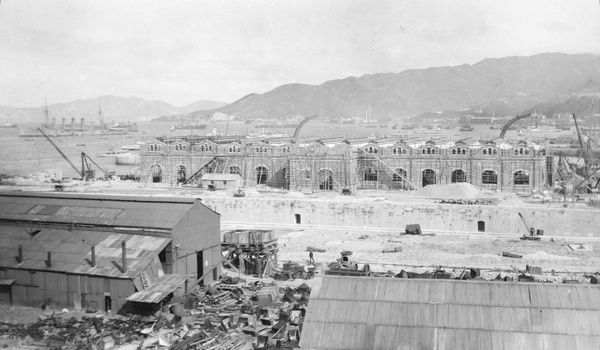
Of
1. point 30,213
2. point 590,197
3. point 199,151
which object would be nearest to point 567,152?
point 590,197

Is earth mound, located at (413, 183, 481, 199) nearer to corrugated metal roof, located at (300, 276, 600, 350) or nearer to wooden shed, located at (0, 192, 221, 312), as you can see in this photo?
wooden shed, located at (0, 192, 221, 312)

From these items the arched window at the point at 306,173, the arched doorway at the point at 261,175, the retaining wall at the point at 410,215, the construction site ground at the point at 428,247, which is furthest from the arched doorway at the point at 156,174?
the retaining wall at the point at 410,215

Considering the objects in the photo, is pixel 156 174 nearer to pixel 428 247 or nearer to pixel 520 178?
pixel 428 247

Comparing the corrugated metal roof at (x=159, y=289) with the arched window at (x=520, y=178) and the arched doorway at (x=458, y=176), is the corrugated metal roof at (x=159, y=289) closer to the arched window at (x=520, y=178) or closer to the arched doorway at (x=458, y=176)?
the arched doorway at (x=458, y=176)

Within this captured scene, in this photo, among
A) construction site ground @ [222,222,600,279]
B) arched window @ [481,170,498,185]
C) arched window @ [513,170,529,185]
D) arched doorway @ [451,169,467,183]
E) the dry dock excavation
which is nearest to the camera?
the dry dock excavation

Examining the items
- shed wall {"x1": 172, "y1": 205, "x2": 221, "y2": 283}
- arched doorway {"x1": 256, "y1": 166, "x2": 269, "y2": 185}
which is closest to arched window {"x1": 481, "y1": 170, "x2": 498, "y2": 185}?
arched doorway {"x1": 256, "y1": 166, "x2": 269, "y2": 185}

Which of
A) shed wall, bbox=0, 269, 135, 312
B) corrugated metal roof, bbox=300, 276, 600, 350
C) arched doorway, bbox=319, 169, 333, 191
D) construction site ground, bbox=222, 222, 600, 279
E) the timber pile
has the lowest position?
construction site ground, bbox=222, 222, 600, 279

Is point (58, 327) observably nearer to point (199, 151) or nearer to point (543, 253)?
point (543, 253)

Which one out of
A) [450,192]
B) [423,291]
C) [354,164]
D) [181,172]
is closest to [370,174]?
[354,164]
